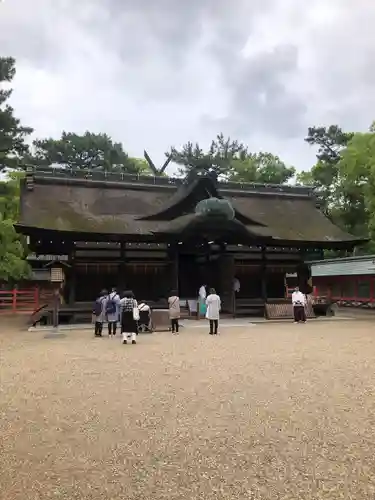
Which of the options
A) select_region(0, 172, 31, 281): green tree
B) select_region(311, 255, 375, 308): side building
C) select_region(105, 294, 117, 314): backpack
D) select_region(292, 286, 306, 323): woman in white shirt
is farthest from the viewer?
select_region(311, 255, 375, 308): side building

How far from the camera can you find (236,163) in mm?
46938

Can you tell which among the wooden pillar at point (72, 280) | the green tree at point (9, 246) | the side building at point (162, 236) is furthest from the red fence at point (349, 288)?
the green tree at point (9, 246)

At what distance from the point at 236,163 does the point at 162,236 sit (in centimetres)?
2979

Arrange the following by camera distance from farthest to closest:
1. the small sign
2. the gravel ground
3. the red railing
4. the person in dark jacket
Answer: the red railing, the small sign, the person in dark jacket, the gravel ground

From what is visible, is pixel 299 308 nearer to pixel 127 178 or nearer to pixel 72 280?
pixel 72 280

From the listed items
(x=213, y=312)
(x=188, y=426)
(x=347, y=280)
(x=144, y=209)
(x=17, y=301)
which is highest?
(x=144, y=209)

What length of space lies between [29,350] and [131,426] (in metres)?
6.92

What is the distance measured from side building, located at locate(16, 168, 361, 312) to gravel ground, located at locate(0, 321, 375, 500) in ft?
30.8

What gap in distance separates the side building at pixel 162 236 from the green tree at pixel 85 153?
2377 cm

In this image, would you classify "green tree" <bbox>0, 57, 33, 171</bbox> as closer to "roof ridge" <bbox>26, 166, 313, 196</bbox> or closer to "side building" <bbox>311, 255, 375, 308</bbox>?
"roof ridge" <bbox>26, 166, 313, 196</bbox>

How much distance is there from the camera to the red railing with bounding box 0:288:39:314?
79.8 feet

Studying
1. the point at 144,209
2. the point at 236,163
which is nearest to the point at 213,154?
the point at 236,163

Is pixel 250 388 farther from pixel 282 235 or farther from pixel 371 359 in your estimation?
pixel 282 235

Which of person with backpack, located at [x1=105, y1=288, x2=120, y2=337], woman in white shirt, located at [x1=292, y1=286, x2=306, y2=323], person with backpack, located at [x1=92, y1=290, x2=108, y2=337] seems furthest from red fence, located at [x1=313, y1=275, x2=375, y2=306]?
person with backpack, located at [x1=92, y1=290, x2=108, y2=337]
